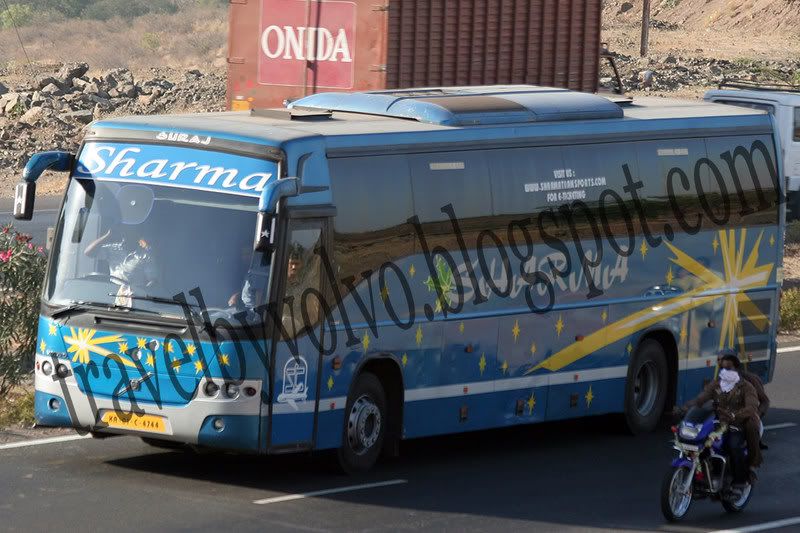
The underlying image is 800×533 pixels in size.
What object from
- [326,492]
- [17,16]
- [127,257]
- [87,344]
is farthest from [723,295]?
[17,16]

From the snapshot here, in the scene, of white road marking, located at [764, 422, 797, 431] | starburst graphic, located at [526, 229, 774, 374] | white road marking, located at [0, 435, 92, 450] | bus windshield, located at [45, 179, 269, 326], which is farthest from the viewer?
white road marking, located at [764, 422, 797, 431]

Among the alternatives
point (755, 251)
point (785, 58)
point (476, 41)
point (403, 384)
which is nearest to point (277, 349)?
point (403, 384)

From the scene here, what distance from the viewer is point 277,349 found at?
39.7 feet

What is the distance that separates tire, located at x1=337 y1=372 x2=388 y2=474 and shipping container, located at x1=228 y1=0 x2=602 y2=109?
8955mm

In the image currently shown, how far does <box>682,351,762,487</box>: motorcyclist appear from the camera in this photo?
12602mm

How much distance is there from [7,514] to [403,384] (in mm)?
3629

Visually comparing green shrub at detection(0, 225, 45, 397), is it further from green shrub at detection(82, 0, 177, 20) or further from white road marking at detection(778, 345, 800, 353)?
green shrub at detection(82, 0, 177, 20)

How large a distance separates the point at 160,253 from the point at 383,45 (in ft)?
32.4

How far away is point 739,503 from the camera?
12812 mm

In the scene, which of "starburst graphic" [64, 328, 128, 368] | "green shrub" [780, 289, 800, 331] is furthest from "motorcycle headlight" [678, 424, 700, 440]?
"green shrub" [780, 289, 800, 331]

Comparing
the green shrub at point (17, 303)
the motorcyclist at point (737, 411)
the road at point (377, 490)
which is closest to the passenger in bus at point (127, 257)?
the road at point (377, 490)

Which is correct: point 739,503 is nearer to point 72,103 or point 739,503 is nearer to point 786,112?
point 786,112

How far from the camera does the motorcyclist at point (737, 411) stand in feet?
41.3

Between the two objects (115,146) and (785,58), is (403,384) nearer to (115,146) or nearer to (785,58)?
(115,146)
